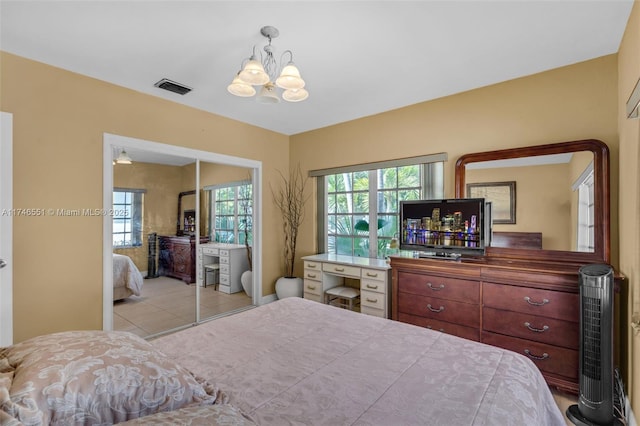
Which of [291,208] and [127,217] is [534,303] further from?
[127,217]

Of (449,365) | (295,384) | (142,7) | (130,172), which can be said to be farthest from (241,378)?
(130,172)

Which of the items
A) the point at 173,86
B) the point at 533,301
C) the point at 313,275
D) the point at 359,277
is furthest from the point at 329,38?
the point at 313,275

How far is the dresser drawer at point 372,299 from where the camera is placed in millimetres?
3302

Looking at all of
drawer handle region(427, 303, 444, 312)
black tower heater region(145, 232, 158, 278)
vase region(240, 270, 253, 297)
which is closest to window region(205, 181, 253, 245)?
vase region(240, 270, 253, 297)

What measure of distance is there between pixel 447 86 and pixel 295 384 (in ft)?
9.92

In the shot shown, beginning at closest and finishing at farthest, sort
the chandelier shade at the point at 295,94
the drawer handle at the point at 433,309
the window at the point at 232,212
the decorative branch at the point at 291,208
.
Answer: the chandelier shade at the point at 295,94
the drawer handle at the point at 433,309
the window at the point at 232,212
the decorative branch at the point at 291,208

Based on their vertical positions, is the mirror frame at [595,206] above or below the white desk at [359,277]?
above

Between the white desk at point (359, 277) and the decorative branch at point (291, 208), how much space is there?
0.70 meters

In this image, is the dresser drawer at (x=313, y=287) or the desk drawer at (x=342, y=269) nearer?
the desk drawer at (x=342, y=269)

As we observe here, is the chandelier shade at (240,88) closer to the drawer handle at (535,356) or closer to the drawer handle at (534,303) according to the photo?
the drawer handle at (534,303)

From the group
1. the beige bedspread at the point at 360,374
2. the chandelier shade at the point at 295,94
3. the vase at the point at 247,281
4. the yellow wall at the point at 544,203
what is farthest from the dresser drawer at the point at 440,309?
the vase at the point at 247,281

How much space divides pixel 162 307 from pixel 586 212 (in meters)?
4.29

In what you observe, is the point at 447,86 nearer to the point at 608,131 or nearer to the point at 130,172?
the point at 608,131

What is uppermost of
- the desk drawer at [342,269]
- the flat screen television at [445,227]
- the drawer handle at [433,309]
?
the flat screen television at [445,227]
